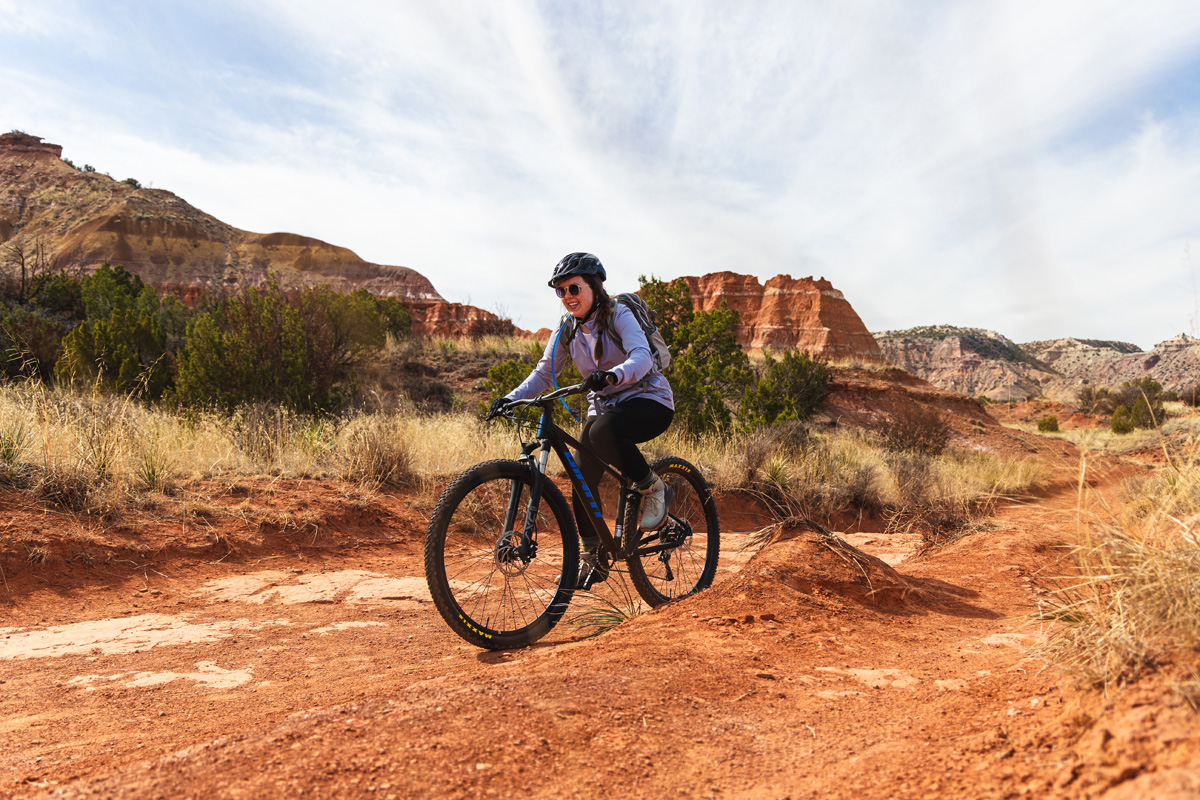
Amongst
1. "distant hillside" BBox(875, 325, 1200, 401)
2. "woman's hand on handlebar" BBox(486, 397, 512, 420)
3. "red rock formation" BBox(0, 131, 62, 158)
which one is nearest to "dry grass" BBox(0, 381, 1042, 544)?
"woman's hand on handlebar" BBox(486, 397, 512, 420)

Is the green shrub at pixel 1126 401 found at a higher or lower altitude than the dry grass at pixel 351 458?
higher

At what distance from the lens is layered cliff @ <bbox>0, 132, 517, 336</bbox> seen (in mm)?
54562

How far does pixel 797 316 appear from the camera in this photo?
196 ft

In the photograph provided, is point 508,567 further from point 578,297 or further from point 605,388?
point 578,297

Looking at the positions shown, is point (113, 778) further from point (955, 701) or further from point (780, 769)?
point (955, 701)

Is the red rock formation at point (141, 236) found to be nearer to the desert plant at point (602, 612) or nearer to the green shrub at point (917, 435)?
the green shrub at point (917, 435)

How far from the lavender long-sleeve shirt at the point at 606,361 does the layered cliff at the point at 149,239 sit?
4574 cm

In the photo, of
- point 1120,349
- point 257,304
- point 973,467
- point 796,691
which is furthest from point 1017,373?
point 796,691

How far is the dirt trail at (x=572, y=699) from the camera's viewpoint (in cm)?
179

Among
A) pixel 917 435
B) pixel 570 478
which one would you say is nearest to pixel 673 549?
pixel 570 478

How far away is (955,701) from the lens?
234 centimetres

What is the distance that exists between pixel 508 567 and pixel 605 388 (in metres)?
1.15

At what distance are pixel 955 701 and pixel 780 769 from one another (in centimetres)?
81

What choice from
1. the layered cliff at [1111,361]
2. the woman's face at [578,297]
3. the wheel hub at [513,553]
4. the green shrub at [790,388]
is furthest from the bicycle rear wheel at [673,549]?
the layered cliff at [1111,361]
